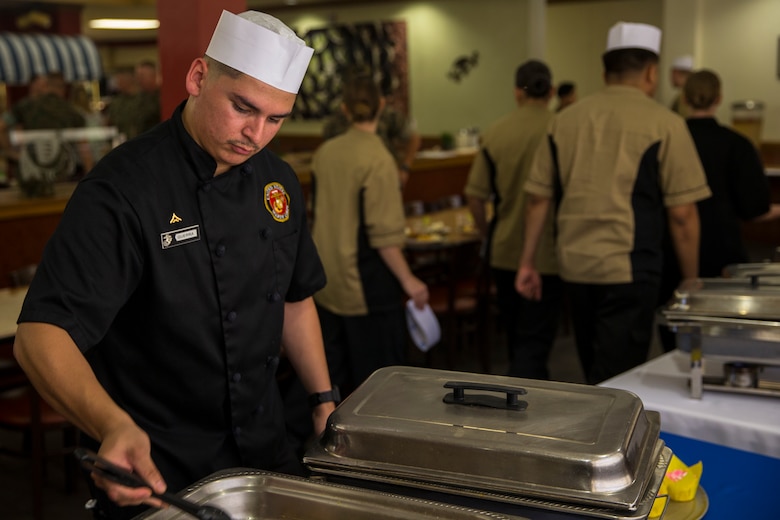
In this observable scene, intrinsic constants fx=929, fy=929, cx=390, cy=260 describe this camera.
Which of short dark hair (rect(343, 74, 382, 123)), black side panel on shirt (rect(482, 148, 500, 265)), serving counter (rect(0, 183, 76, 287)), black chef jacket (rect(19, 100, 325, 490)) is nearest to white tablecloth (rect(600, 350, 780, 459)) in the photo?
black chef jacket (rect(19, 100, 325, 490))

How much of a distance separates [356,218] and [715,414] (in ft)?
5.59

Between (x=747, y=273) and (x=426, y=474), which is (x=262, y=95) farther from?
(x=747, y=273)

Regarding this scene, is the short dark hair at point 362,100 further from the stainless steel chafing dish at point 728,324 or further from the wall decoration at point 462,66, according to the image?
the wall decoration at point 462,66

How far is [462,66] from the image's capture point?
33.9 ft

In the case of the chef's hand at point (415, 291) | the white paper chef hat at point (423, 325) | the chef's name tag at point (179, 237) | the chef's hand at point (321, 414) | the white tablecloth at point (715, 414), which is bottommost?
the white paper chef hat at point (423, 325)

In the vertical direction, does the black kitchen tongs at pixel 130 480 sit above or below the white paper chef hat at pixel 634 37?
below

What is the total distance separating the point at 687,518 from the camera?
1.50 m

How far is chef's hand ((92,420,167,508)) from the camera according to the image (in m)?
1.04

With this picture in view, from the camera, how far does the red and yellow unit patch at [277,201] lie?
64.0 inches

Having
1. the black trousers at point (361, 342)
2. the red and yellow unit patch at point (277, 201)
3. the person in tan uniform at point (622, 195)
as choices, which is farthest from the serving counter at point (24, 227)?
the red and yellow unit patch at point (277, 201)

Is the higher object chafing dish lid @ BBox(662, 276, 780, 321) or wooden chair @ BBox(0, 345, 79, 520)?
chafing dish lid @ BBox(662, 276, 780, 321)

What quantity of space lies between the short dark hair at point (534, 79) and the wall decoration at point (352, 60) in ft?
22.6

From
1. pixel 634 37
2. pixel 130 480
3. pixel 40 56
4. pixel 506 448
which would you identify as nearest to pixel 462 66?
pixel 40 56

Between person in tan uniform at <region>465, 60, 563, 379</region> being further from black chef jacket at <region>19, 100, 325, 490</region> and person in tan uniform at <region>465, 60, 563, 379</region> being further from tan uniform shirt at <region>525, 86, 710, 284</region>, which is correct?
black chef jacket at <region>19, 100, 325, 490</region>
